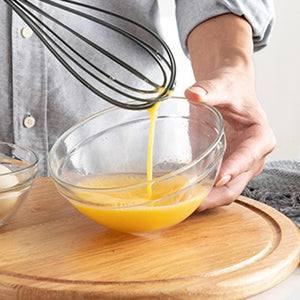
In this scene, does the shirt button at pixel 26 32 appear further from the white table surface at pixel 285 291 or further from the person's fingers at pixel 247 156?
the white table surface at pixel 285 291

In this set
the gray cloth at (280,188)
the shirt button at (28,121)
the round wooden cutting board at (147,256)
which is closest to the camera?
the round wooden cutting board at (147,256)

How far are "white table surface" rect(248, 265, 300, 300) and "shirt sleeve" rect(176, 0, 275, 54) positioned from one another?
0.39m

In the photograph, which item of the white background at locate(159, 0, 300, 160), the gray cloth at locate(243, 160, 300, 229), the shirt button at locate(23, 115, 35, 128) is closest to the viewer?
the gray cloth at locate(243, 160, 300, 229)

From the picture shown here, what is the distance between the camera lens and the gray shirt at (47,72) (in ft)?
2.64

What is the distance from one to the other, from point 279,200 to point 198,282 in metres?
0.29

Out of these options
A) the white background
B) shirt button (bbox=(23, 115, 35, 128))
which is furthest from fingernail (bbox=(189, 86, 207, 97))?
the white background

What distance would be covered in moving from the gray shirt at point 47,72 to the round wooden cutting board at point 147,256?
0.71 feet

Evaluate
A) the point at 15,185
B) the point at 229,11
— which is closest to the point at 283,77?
the point at 229,11

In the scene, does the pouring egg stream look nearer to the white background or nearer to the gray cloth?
the gray cloth

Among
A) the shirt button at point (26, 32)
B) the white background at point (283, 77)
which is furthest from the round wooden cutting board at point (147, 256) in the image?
the white background at point (283, 77)

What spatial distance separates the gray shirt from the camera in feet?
2.64

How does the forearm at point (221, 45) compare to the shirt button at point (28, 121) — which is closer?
the forearm at point (221, 45)

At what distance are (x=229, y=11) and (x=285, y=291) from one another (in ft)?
1.38

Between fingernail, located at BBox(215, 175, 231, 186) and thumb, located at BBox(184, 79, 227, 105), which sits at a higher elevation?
thumb, located at BBox(184, 79, 227, 105)
